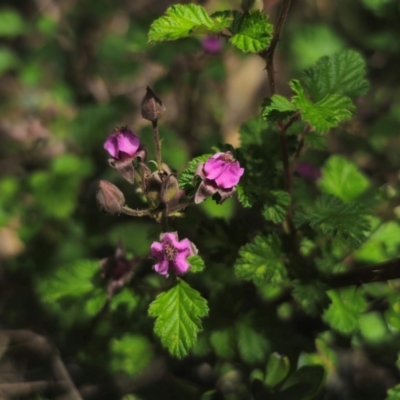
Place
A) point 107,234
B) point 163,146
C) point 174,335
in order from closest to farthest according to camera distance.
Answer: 1. point 174,335
2. point 107,234
3. point 163,146

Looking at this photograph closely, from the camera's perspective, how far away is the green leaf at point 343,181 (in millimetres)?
1425

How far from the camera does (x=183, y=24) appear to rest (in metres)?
0.95

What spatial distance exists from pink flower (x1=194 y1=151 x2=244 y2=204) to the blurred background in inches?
11.5

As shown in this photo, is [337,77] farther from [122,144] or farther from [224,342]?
[224,342]

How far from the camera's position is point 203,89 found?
252 cm

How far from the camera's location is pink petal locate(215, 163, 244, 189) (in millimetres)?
969

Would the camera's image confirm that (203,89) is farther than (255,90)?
No

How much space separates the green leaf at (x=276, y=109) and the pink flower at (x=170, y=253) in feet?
0.97

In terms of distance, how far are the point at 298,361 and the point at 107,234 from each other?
0.82 metres

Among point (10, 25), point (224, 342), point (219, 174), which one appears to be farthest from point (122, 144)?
point (10, 25)

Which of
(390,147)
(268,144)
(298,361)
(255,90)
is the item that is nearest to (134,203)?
(268,144)

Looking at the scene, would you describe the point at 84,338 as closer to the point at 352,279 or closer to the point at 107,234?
the point at 107,234

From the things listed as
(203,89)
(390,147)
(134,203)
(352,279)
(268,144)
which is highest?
(203,89)

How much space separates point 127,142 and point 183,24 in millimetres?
275
